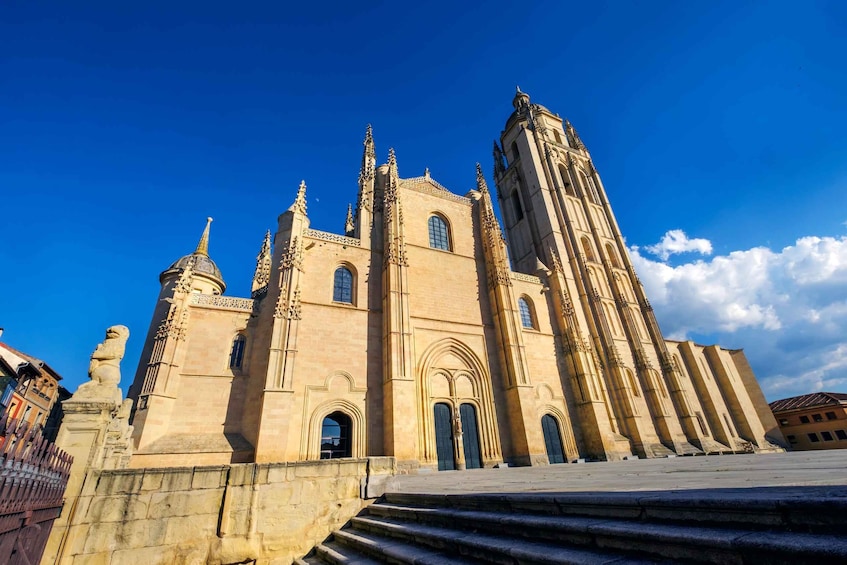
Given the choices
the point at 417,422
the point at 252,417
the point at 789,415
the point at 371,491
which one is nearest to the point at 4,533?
the point at 371,491

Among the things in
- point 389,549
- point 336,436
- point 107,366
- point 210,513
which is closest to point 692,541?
point 389,549

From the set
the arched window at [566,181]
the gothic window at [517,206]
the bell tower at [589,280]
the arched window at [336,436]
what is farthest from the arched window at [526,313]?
the arched window at [566,181]

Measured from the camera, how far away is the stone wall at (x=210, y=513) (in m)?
5.84

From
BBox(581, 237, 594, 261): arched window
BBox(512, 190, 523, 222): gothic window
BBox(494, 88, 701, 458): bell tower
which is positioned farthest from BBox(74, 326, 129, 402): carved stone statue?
BBox(512, 190, 523, 222): gothic window

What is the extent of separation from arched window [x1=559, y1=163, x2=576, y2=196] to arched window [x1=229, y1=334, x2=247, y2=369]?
90.1 feet

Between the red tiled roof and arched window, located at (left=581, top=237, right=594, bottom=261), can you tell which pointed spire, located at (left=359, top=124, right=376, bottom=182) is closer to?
arched window, located at (left=581, top=237, right=594, bottom=261)

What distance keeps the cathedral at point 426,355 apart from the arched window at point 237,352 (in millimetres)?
52

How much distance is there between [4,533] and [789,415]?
50894mm

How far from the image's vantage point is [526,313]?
2311 centimetres

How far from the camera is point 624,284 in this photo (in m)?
28.0

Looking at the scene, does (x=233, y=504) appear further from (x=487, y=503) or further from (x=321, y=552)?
(x=487, y=503)

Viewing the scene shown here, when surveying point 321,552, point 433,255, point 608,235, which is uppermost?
point 608,235

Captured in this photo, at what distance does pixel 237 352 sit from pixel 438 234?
12.9 meters

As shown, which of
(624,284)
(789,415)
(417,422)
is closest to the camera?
(417,422)
